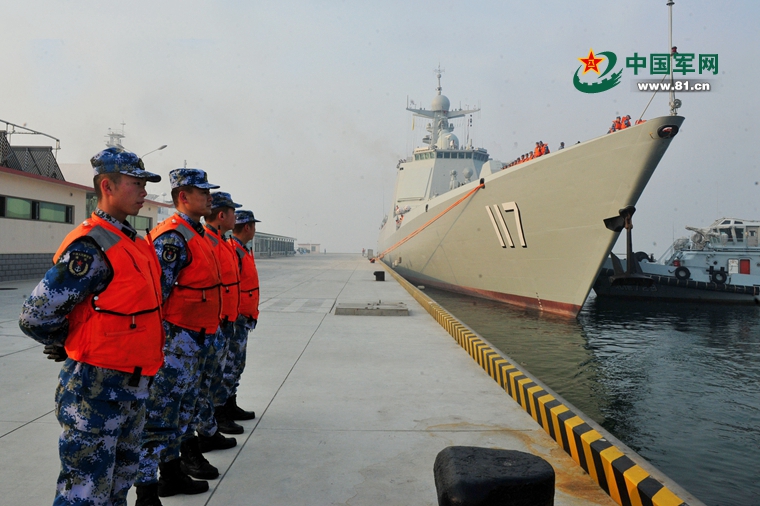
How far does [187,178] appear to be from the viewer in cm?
311

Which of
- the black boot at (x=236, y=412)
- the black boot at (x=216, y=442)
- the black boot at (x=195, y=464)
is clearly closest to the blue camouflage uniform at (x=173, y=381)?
the black boot at (x=195, y=464)

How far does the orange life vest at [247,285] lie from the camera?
4242 millimetres

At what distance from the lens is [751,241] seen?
1013 inches

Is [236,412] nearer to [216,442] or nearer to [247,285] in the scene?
[216,442]

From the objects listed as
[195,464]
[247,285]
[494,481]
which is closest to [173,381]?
[195,464]

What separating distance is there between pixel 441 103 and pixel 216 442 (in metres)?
31.1

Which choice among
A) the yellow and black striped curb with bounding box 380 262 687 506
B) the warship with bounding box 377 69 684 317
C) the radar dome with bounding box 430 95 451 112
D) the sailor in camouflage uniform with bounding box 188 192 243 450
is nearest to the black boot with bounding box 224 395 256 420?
the sailor in camouflage uniform with bounding box 188 192 243 450

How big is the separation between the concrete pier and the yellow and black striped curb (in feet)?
0.24

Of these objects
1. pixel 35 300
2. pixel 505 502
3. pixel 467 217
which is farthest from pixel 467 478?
pixel 467 217

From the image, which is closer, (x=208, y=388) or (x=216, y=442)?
(x=208, y=388)

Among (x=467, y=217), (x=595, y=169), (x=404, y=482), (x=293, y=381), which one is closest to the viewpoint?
(x=404, y=482)

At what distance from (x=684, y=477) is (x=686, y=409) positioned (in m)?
2.23

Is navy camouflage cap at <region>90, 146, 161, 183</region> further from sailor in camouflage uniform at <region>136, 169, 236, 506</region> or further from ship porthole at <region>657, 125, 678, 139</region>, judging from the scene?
ship porthole at <region>657, 125, 678, 139</region>

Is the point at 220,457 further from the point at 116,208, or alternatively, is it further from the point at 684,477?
the point at 684,477
